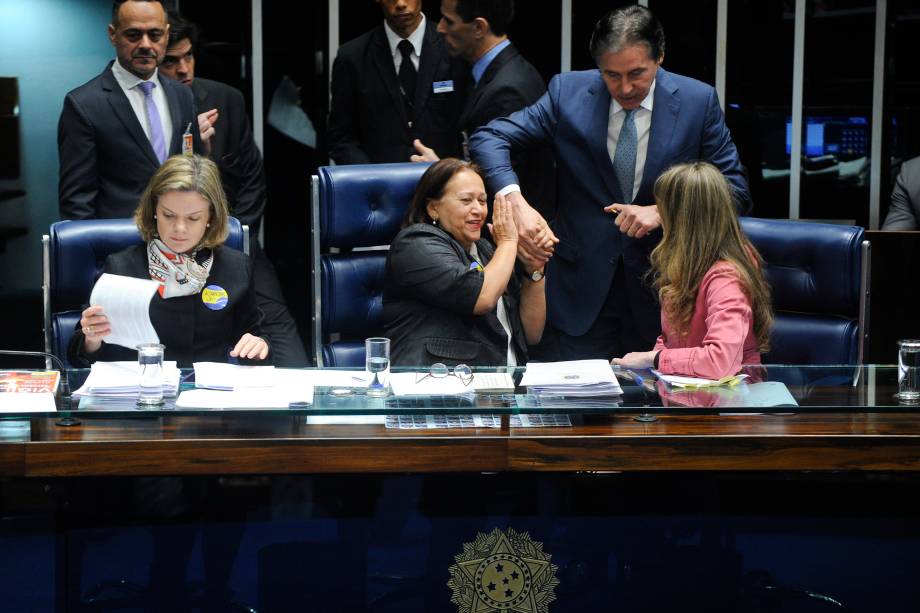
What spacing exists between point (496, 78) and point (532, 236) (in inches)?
36.9

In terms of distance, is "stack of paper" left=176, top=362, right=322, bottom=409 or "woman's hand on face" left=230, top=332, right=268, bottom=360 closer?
"stack of paper" left=176, top=362, right=322, bottom=409

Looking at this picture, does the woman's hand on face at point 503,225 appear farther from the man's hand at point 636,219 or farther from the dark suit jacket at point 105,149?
the dark suit jacket at point 105,149

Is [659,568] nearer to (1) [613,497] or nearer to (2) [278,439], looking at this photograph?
(1) [613,497]

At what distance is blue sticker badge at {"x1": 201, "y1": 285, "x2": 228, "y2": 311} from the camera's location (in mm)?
3414

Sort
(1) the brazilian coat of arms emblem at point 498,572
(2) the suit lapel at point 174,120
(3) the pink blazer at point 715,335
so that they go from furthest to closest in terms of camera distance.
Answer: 1. (2) the suit lapel at point 174,120
2. (3) the pink blazer at point 715,335
3. (1) the brazilian coat of arms emblem at point 498,572

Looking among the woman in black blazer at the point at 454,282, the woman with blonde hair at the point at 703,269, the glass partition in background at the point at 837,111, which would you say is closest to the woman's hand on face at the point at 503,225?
the woman in black blazer at the point at 454,282

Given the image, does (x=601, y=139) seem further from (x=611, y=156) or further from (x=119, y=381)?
(x=119, y=381)

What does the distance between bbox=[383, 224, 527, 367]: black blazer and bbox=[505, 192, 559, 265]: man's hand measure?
16cm

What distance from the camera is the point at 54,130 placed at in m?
5.60

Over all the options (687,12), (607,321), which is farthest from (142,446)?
(687,12)

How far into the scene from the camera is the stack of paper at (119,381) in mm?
2545

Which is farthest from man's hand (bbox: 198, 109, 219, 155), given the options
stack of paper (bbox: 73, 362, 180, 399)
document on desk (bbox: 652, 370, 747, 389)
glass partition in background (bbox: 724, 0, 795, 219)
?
document on desk (bbox: 652, 370, 747, 389)

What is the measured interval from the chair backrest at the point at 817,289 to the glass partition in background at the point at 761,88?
2.16 metres

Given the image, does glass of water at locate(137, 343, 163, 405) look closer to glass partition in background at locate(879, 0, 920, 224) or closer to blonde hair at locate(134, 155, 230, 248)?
blonde hair at locate(134, 155, 230, 248)
